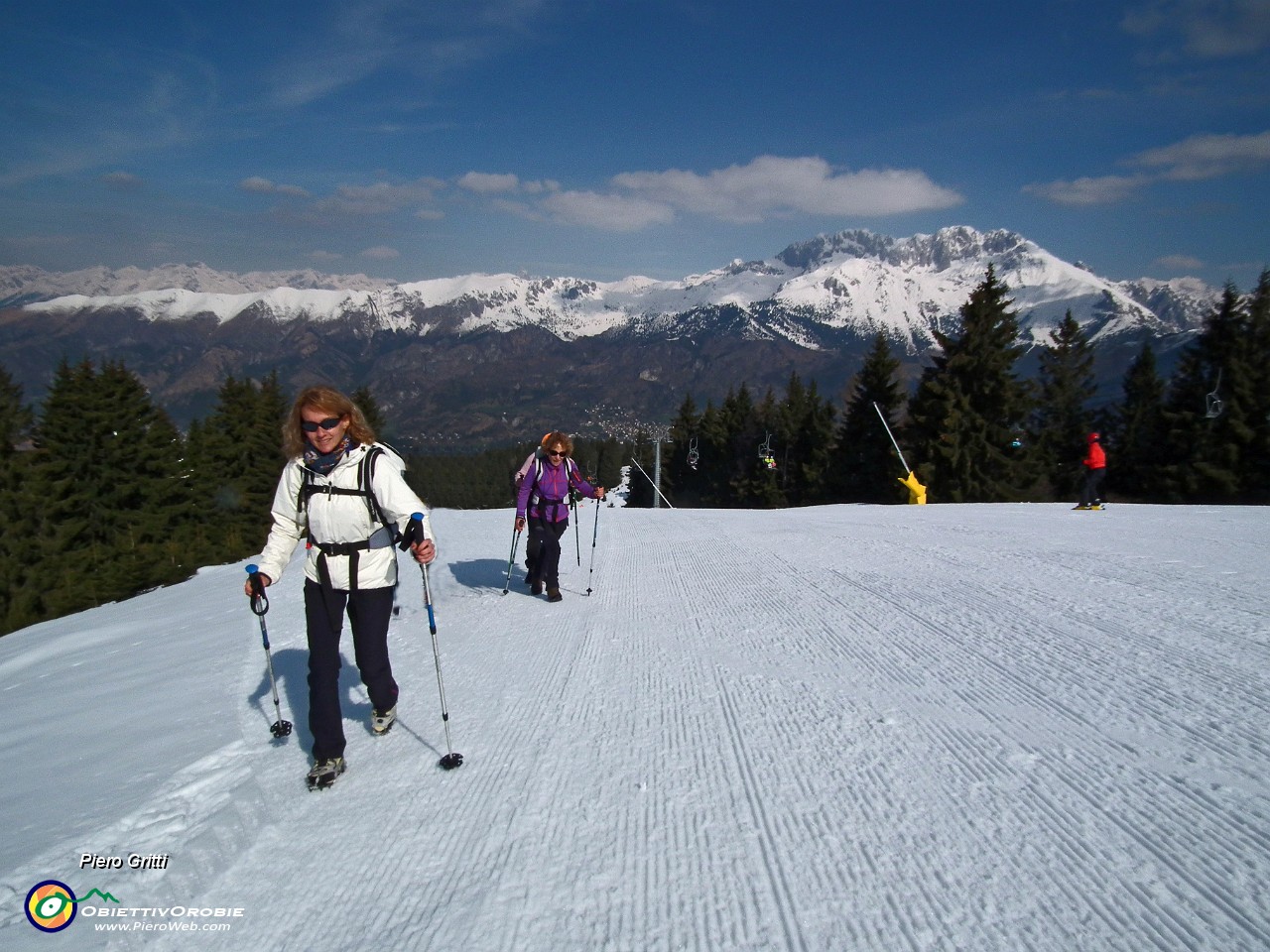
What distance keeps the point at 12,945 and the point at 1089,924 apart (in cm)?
414

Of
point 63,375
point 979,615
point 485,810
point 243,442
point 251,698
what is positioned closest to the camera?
point 485,810

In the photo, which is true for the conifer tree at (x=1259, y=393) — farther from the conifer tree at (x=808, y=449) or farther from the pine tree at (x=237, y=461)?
the pine tree at (x=237, y=461)

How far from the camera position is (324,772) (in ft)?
12.9

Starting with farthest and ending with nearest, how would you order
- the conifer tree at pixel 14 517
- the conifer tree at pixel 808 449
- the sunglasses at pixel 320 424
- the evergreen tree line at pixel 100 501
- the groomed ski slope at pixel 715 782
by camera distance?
the conifer tree at pixel 808 449 < the evergreen tree line at pixel 100 501 < the conifer tree at pixel 14 517 < the sunglasses at pixel 320 424 < the groomed ski slope at pixel 715 782

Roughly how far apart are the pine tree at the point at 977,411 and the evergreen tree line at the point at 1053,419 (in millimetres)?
60

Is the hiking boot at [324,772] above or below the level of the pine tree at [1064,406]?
below

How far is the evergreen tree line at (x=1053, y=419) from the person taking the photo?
29391 millimetres

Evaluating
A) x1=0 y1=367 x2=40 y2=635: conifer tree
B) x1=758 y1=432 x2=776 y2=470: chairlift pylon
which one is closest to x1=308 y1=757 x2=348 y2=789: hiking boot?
x1=0 y1=367 x2=40 y2=635: conifer tree

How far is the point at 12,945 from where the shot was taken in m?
2.79

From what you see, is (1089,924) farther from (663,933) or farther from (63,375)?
(63,375)

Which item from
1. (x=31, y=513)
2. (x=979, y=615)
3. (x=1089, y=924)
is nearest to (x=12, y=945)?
(x=1089, y=924)

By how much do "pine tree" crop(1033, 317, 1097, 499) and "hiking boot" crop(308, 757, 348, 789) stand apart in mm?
38020

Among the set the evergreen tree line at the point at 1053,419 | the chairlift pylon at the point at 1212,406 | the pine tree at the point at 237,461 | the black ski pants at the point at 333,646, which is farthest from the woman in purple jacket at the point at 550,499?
the pine tree at the point at 237,461

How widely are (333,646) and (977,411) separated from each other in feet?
115
